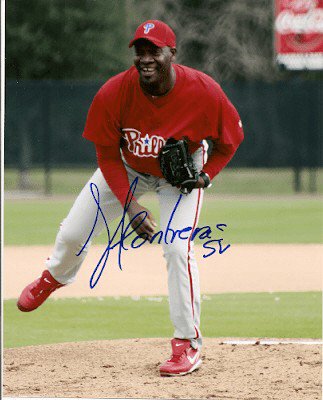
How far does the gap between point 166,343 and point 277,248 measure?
5998 mm

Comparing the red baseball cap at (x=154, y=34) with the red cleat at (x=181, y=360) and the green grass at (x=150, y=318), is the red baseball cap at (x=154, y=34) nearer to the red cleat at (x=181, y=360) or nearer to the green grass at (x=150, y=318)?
the red cleat at (x=181, y=360)

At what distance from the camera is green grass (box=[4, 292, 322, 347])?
6359mm

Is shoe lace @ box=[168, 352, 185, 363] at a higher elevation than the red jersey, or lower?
lower

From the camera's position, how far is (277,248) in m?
11.6

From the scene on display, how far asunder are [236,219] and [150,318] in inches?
333

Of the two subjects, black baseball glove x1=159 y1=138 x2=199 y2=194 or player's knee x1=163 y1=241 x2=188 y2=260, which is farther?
player's knee x1=163 y1=241 x2=188 y2=260

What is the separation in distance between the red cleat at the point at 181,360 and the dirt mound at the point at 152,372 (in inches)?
1.7

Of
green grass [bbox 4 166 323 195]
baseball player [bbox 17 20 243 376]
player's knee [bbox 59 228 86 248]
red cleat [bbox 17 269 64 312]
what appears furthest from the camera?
green grass [bbox 4 166 323 195]

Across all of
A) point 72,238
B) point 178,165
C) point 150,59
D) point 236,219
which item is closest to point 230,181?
point 236,219

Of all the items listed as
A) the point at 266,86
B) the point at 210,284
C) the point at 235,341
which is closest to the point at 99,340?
the point at 235,341

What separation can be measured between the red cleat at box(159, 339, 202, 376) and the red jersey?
805 mm

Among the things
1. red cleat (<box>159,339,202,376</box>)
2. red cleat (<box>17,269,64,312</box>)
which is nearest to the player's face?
red cleat (<box>159,339,202,376</box>)

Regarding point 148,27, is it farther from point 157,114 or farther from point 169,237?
point 169,237

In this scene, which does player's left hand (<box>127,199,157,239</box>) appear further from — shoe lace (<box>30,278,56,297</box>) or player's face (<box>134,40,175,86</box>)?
shoe lace (<box>30,278,56,297</box>)
